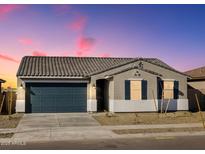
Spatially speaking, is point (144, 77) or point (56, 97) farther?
point (56, 97)

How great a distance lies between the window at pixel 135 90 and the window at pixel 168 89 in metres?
1.84

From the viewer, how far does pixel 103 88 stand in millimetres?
28031

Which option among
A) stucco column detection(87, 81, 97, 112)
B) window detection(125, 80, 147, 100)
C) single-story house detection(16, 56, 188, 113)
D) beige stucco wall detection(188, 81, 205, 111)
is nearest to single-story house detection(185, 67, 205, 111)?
beige stucco wall detection(188, 81, 205, 111)

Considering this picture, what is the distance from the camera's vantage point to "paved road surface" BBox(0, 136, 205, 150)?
12.5 meters

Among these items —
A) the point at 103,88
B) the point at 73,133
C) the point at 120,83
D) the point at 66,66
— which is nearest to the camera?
the point at 73,133

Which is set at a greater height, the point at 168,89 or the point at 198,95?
the point at 168,89

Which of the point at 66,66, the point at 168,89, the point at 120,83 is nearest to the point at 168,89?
the point at 168,89

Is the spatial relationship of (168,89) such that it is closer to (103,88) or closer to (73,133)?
(103,88)

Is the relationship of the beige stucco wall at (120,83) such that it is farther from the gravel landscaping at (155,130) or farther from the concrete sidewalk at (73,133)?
the gravel landscaping at (155,130)

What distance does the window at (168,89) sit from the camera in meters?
26.1

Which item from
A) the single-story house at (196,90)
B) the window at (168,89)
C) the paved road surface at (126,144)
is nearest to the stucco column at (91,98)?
the window at (168,89)

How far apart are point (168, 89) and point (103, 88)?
482 centimetres

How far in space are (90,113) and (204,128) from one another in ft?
32.4
